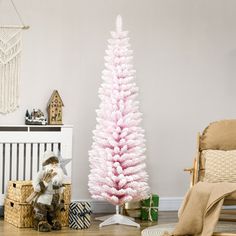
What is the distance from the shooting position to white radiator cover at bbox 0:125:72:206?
17.2 feet

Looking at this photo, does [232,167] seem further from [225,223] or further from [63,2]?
[63,2]

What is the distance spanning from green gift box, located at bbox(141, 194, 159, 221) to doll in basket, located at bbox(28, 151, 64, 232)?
2.82ft

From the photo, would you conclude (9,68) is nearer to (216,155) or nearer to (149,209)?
(149,209)

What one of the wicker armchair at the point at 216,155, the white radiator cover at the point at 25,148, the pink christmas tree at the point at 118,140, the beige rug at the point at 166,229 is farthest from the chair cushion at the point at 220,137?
the white radiator cover at the point at 25,148

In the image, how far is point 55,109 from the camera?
17.5 feet

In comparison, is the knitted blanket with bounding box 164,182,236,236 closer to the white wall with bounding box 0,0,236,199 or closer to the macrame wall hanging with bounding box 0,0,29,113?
the white wall with bounding box 0,0,236,199

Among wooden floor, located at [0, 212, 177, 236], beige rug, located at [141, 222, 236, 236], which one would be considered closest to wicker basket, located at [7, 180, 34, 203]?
wooden floor, located at [0, 212, 177, 236]

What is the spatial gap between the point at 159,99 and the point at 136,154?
0.91 metres

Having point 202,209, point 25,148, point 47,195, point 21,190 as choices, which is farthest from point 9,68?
point 202,209

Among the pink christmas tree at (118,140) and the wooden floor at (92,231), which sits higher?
the pink christmas tree at (118,140)

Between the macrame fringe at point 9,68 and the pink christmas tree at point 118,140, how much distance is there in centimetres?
80

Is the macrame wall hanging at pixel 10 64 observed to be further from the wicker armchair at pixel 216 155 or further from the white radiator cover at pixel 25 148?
the wicker armchair at pixel 216 155

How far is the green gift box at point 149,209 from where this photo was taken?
5.22 m

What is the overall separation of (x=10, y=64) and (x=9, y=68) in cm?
4
